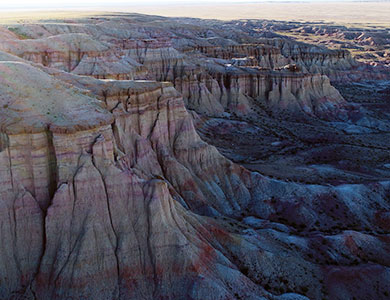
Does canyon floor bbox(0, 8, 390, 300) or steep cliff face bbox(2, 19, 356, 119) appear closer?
canyon floor bbox(0, 8, 390, 300)

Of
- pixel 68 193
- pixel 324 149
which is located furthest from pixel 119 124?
pixel 324 149

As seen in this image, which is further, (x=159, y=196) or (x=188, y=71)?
(x=188, y=71)

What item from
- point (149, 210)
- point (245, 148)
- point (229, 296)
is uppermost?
point (149, 210)

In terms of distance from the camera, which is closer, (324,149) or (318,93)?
(324,149)

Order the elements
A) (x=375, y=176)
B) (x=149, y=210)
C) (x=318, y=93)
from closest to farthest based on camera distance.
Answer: (x=149, y=210) → (x=375, y=176) → (x=318, y=93)

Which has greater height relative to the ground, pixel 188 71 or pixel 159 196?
Result: pixel 159 196

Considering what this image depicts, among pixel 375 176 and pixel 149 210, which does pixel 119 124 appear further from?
pixel 375 176

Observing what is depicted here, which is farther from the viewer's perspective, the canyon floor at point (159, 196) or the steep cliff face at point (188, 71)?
the steep cliff face at point (188, 71)

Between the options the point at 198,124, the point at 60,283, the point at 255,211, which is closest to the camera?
the point at 60,283
